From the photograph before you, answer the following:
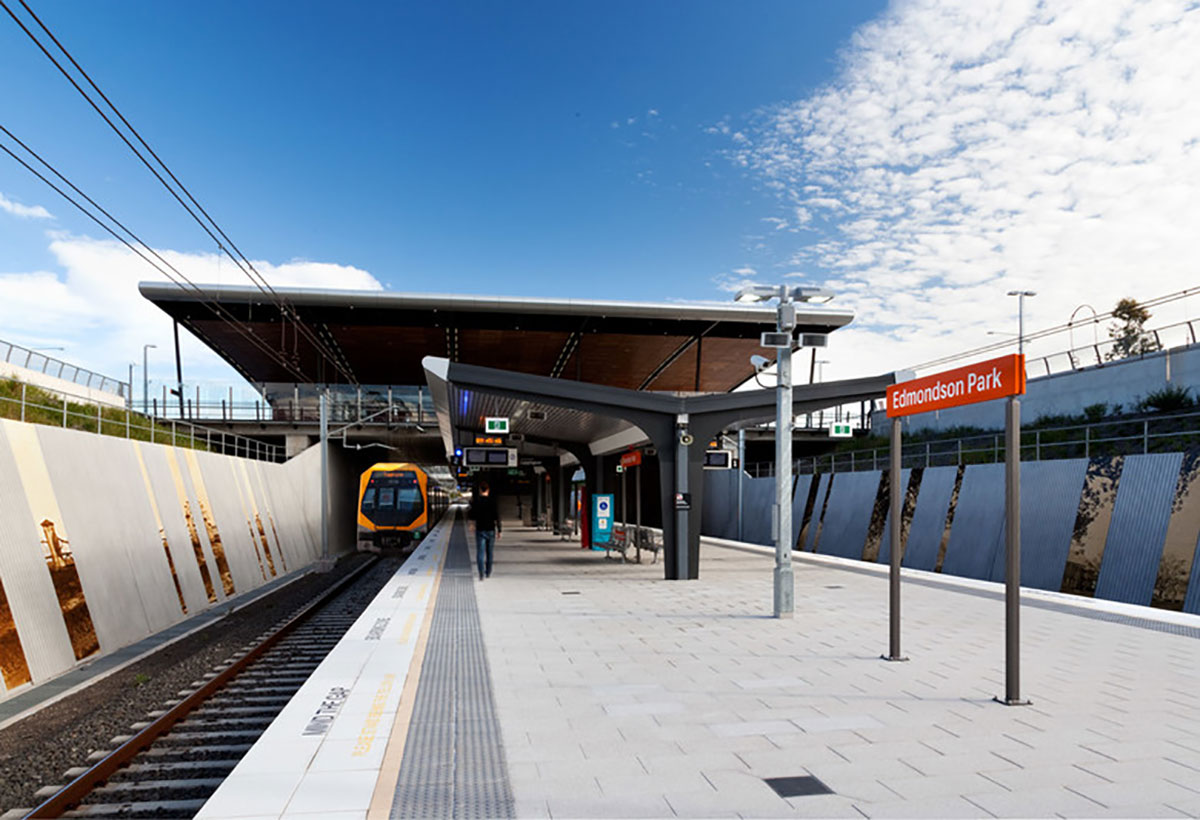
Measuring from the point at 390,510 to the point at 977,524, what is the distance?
19.2 meters

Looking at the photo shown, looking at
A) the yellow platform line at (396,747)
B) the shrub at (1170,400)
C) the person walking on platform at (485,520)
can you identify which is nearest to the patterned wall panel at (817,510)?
the shrub at (1170,400)

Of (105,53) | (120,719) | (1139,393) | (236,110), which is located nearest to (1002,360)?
(120,719)

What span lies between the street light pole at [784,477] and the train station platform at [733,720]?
584 millimetres

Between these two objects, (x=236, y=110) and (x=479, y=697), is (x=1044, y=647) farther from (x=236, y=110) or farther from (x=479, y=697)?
(x=236, y=110)

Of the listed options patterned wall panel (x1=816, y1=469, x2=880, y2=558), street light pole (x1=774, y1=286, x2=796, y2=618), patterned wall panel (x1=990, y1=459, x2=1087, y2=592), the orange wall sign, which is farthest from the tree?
the orange wall sign

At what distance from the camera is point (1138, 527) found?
14.2 meters

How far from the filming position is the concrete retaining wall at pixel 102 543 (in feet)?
32.6

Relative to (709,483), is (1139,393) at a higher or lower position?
higher

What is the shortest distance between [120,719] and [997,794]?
7.99 metres

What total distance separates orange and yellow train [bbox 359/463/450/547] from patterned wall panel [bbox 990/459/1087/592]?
19.0 m

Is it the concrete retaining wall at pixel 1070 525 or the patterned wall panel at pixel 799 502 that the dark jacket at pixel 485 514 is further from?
the patterned wall panel at pixel 799 502

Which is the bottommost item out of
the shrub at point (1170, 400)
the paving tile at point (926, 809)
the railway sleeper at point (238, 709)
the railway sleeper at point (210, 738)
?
the railway sleeper at point (238, 709)

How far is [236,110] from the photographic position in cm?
1323

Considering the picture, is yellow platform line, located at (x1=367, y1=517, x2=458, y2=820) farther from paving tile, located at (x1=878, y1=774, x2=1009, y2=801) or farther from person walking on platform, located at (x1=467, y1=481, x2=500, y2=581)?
person walking on platform, located at (x1=467, y1=481, x2=500, y2=581)
